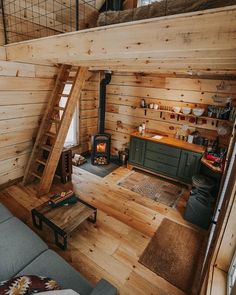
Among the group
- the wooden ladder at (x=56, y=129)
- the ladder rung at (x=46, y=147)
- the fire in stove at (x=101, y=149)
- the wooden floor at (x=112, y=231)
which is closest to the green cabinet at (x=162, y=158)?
the wooden floor at (x=112, y=231)

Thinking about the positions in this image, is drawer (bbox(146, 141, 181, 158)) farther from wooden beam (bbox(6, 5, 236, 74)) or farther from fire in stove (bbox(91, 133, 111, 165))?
wooden beam (bbox(6, 5, 236, 74))

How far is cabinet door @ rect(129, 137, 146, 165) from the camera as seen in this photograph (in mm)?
3986

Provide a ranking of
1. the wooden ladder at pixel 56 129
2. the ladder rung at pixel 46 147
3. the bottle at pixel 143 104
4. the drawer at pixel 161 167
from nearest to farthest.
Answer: the wooden ladder at pixel 56 129, the ladder rung at pixel 46 147, the drawer at pixel 161 167, the bottle at pixel 143 104

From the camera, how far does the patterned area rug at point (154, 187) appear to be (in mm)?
3317

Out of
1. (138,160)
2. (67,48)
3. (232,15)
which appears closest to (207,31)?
Result: (232,15)

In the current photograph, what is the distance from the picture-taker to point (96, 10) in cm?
377

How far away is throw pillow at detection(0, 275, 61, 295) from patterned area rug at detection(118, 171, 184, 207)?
233 cm

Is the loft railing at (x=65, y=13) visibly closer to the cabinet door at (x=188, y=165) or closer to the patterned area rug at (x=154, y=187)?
the cabinet door at (x=188, y=165)

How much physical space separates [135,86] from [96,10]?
65.0 inches

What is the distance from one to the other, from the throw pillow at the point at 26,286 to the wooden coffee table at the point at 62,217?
2.92 feet

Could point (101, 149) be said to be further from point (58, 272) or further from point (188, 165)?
point (58, 272)

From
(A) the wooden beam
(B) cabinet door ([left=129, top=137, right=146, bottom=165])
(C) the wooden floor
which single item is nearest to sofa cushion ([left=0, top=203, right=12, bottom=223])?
(C) the wooden floor

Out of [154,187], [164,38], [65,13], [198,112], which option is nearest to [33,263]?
[164,38]

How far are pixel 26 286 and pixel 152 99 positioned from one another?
148 inches
